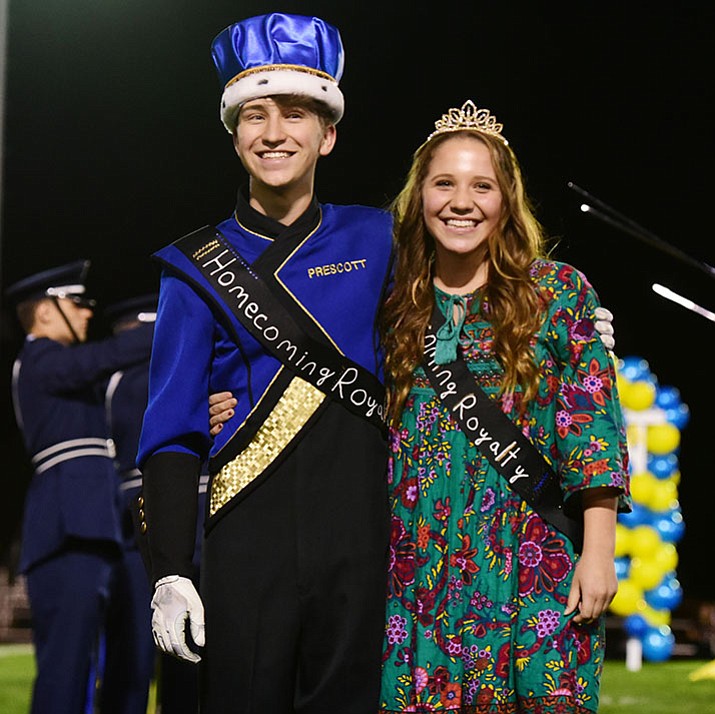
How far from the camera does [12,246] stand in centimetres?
898

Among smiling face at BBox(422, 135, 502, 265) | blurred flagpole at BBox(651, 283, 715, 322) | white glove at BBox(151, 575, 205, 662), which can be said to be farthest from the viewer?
blurred flagpole at BBox(651, 283, 715, 322)

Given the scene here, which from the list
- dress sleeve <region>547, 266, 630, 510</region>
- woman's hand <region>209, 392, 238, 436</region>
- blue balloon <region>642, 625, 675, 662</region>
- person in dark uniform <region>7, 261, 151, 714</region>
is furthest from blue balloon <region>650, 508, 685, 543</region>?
woman's hand <region>209, 392, 238, 436</region>

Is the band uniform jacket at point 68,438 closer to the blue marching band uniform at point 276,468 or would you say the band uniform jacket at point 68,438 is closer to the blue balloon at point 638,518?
the blue marching band uniform at point 276,468

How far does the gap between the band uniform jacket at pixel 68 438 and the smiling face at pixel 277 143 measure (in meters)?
2.42

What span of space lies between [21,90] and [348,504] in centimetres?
596

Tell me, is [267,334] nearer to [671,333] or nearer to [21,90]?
[21,90]

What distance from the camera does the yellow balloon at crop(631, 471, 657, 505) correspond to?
8.91 metres

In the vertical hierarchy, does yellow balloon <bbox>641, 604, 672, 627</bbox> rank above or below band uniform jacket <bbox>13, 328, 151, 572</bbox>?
below

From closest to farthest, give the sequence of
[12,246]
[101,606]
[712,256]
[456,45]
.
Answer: [101,606] → [456,45] → [712,256] → [12,246]

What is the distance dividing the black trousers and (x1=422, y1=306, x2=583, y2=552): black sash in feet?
0.62

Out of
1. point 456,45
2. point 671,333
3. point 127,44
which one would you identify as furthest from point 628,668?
point 127,44

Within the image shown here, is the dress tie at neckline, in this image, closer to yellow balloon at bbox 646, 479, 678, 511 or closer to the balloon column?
the balloon column

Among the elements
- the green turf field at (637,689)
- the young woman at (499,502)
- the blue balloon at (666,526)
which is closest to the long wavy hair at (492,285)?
the young woman at (499,502)

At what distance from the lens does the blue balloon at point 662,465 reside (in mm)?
9102
